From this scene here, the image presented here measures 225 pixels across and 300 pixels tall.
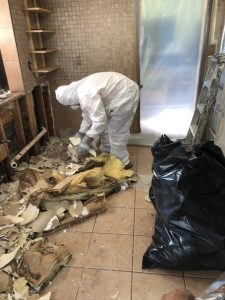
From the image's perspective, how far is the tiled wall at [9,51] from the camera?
86.5 inches

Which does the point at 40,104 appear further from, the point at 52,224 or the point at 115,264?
the point at 115,264

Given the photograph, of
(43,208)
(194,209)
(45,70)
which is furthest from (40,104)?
(194,209)

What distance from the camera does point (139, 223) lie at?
71.8 inches

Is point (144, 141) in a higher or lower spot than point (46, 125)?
lower

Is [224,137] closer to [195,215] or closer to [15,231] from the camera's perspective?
[195,215]

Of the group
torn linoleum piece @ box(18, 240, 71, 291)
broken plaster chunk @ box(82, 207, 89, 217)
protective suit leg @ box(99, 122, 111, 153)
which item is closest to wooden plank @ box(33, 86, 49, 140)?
protective suit leg @ box(99, 122, 111, 153)

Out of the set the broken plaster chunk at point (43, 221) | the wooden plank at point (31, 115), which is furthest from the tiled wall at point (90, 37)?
the broken plaster chunk at point (43, 221)

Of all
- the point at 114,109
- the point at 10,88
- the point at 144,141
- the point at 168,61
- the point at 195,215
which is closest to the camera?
the point at 195,215

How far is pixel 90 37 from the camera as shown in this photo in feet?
8.98

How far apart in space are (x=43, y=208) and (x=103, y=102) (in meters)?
1.03

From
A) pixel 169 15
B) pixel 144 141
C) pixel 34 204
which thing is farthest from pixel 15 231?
pixel 169 15

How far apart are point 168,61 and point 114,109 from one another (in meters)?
1.07

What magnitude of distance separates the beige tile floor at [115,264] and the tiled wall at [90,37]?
1.66m

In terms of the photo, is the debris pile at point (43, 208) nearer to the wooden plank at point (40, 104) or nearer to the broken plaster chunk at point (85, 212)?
the broken plaster chunk at point (85, 212)
